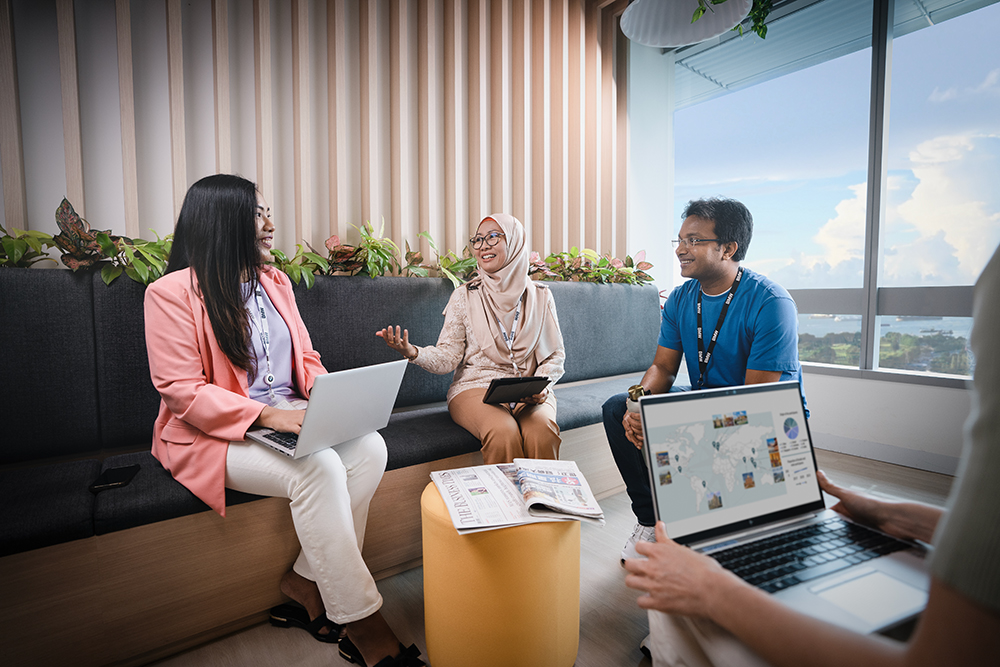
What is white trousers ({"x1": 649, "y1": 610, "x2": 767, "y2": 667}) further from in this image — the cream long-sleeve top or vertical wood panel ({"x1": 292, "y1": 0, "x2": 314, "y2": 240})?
vertical wood panel ({"x1": 292, "y1": 0, "x2": 314, "y2": 240})

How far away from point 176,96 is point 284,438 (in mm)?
1780

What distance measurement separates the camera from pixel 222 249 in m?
1.64

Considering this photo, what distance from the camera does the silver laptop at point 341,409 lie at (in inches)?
49.8

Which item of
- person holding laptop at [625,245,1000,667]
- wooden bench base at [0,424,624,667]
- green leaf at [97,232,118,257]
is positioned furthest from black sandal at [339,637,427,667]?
green leaf at [97,232,118,257]

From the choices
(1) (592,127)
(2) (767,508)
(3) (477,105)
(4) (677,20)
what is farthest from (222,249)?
(1) (592,127)

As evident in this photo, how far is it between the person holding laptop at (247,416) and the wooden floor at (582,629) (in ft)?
0.24

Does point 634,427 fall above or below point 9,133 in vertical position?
below

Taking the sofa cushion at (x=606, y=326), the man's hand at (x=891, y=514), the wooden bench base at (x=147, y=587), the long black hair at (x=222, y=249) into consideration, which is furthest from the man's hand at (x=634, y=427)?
the sofa cushion at (x=606, y=326)

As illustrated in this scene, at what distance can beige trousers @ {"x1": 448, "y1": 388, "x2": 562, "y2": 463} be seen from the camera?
189 cm

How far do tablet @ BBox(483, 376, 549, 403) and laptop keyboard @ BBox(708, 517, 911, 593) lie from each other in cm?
110

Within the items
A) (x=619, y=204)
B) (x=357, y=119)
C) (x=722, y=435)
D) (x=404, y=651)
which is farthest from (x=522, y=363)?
(x=619, y=204)

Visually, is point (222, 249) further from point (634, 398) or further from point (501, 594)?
point (634, 398)

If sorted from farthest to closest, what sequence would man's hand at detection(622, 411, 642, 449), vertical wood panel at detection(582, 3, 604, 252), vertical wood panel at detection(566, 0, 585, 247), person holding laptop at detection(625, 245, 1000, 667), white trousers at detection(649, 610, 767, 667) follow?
vertical wood panel at detection(582, 3, 604, 252), vertical wood panel at detection(566, 0, 585, 247), man's hand at detection(622, 411, 642, 449), white trousers at detection(649, 610, 767, 667), person holding laptop at detection(625, 245, 1000, 667)

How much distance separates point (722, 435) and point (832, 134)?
12.0 ft
